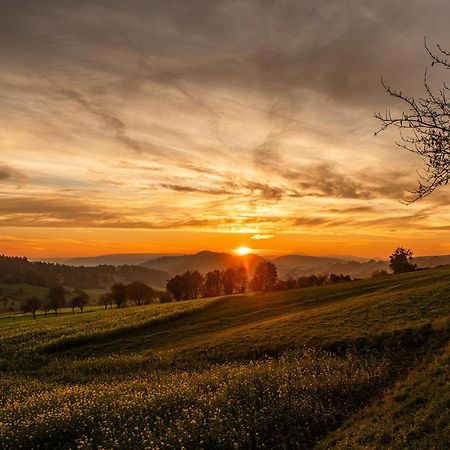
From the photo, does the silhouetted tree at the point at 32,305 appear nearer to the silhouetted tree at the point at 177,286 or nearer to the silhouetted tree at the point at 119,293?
the silhouetted tree at the point at 119,293

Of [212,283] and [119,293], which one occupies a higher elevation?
[212,283]

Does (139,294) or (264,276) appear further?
(264,276)

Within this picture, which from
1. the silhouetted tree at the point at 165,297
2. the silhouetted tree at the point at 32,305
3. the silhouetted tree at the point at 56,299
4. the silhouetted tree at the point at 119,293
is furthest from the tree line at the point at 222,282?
the silhouetted tree at the point at 32,305

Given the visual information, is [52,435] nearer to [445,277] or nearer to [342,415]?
[342,415]

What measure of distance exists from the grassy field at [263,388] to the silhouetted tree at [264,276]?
100 metres

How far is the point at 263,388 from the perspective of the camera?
72.5 feet

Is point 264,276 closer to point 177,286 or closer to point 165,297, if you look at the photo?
point 177,286

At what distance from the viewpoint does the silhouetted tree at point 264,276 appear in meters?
144

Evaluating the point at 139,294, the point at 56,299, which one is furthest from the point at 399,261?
the point at 56,299

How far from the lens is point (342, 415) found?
18.5 meters

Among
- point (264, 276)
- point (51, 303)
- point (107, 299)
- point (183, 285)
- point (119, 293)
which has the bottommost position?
point (51, 303)

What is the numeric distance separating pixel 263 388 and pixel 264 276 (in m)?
124

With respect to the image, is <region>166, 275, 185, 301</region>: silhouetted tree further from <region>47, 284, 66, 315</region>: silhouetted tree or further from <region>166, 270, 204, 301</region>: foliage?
<region>47, 284, 66, 315</region>: silhouetted tree

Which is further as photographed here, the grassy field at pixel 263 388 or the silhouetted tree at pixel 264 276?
the silhouetted tree at pixel 264 276
